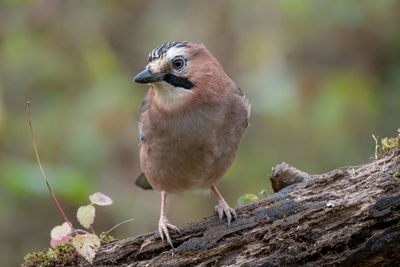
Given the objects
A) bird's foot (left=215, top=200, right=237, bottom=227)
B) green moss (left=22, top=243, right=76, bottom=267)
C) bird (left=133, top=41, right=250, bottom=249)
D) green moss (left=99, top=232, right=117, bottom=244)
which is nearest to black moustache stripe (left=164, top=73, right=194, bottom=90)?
bird (left=133, top=41, right=250, bottom=249)

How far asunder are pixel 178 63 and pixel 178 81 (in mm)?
134

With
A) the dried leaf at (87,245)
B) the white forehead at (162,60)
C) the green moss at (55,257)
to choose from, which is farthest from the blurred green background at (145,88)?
the dried leaf at (87,245)

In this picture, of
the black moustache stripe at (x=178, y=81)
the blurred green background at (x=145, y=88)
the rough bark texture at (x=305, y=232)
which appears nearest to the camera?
the rough bark texture at (x=305, y=232)

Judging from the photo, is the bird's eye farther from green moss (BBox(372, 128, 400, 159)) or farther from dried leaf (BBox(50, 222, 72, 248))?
green moss (BBox(372, 128, 400, 159))

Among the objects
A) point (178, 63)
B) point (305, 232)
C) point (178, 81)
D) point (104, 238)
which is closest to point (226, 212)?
point (305, 232)

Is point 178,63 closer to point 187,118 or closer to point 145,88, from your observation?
point 187,118

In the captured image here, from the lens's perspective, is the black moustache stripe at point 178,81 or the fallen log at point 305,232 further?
the black moustache stripe at point 178,81

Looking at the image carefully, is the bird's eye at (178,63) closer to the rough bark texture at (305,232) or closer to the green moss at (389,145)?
the rough bark texture at (305,232)

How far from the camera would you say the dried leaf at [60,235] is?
3.91 m

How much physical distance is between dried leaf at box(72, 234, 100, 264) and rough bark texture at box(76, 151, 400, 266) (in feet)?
0.26

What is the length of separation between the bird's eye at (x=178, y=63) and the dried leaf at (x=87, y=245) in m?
1.37

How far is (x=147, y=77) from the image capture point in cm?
414

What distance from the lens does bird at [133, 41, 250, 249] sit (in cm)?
427

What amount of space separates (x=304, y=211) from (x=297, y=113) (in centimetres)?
301
